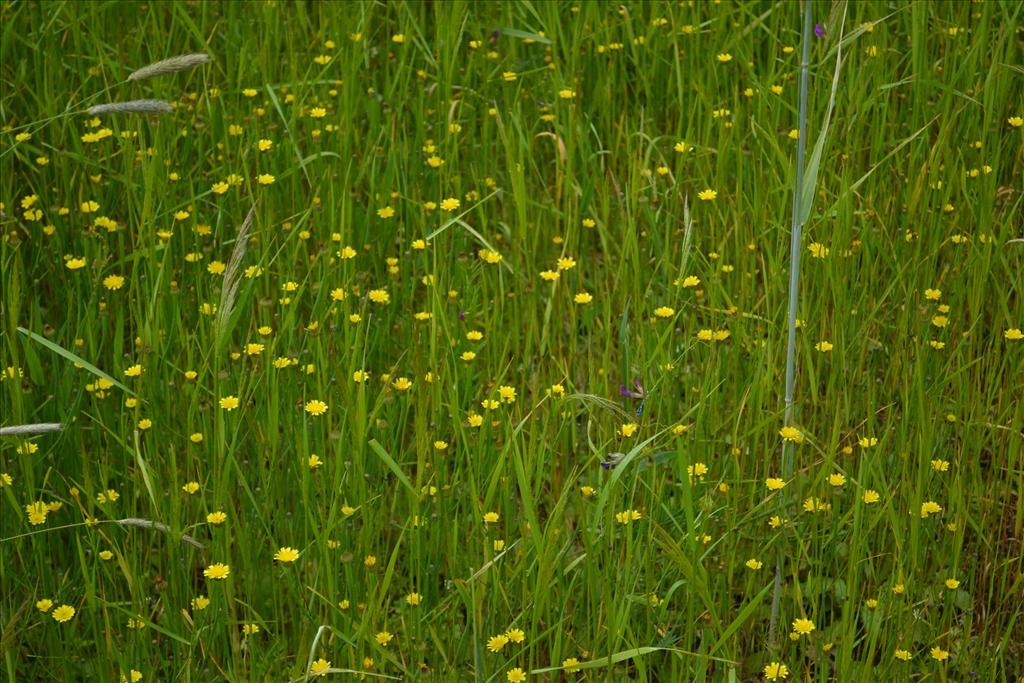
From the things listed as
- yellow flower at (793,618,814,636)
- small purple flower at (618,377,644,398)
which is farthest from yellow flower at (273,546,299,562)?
yellow flower at (793,618,814,636)

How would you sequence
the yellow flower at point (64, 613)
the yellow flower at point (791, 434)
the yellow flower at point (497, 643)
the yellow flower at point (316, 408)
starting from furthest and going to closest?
the yellow flower at point (316, 408)
the yellow flower at point (791, 434)
the yellow flower at point (64, 613)
the yellow flower at point (497, 643)

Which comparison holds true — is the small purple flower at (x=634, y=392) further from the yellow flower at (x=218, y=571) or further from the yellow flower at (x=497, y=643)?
the yellow flower at (x=218, y=571)

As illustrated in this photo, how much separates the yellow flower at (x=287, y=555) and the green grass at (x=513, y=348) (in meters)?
0.05

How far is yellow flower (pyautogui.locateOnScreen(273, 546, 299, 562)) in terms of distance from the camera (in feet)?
6.28

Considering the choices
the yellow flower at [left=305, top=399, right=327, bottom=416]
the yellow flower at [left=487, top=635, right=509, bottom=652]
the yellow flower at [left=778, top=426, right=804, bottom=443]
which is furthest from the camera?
the yellow flower at [left=305, top=399, right=327, bottom=416]

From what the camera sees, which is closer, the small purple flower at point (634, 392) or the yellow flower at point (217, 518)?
the yellow flower at point (217, 518)

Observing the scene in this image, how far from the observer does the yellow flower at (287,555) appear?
6.28 ft

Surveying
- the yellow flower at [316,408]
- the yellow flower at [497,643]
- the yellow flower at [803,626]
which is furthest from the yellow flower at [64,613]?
the yellow flower at [803,626]

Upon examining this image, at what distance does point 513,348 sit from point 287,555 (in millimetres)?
775

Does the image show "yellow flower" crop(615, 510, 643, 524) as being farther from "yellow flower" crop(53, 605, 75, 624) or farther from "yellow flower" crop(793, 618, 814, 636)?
"yellow flower" crop(53, 605, 75, 624)

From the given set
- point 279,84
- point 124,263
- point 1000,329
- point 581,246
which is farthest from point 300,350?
point 1000,329

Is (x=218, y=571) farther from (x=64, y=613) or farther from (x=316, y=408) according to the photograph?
(x=316, y=408)

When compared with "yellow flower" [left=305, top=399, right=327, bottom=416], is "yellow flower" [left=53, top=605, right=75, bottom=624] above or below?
below

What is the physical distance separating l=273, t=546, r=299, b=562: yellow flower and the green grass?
0.05m
